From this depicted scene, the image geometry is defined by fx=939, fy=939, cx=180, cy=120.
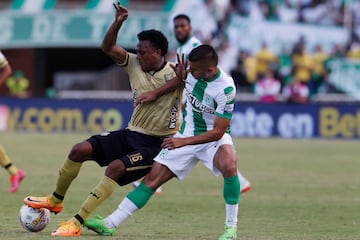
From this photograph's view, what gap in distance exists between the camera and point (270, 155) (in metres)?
21.6

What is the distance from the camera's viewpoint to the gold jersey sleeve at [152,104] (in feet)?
33.9

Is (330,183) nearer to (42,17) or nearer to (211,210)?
(211,210)

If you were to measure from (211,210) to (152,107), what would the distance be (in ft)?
8.57

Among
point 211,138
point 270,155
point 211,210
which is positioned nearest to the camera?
point 211,138

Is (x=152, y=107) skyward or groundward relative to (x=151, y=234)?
skyward

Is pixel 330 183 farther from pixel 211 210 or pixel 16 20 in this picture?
pixel 16 20

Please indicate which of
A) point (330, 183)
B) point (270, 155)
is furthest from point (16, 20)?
point (330, 183)

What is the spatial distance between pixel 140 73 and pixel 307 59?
67.0ft

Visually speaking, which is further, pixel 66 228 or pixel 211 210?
pixel 211 210

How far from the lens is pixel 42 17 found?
107 feet

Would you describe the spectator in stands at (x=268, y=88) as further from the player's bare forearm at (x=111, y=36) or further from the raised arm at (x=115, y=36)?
the player's bare forearm at (x=111, y=36)

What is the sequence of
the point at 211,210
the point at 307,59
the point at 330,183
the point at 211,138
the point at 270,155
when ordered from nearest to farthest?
the point at 211,138, the point at 211,210, the point at 330,183, the point at 270,155, the point at 307,59

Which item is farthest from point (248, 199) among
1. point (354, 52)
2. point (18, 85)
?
point (18, 85)

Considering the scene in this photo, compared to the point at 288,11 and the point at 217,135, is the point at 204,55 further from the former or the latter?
the point at 288,11
